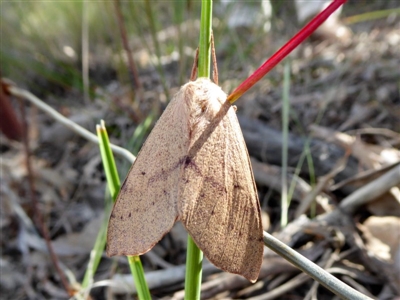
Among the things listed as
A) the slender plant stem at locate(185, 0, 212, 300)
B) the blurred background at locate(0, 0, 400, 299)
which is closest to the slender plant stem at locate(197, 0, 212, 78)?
the slender plant stem at locate(185, 0, 212, 300)

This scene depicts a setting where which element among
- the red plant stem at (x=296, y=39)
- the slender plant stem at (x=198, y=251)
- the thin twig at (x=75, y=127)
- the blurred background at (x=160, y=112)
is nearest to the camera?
the red plant stem at (x=296, y=39)

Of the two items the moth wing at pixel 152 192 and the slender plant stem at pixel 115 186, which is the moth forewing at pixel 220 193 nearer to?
the moth wing at pixel 152 192

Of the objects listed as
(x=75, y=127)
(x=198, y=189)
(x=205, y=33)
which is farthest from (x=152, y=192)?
(x=75, y=127)

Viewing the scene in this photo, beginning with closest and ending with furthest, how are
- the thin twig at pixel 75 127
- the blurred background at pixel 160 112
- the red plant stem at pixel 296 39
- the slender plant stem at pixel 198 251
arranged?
the red plant stem at pixel 296 39
the slender plant stem at pixel 198 251
the thin twig at pixel 75 127
the blurred background at pixel 160 112

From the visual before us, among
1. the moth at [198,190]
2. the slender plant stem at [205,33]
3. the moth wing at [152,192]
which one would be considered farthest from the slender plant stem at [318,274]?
the slender plant stem at [205,33]

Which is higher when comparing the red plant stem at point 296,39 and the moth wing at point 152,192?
the red plant stem at point 296,39

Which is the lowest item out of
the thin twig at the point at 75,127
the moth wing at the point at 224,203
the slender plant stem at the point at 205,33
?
the moth wing at the point at 224,203

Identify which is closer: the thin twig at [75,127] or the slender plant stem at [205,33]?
the slender plant stem at [205,33]
